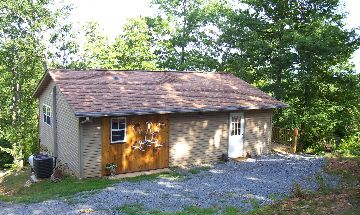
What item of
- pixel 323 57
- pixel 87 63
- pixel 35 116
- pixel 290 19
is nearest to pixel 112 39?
pixel 87 63

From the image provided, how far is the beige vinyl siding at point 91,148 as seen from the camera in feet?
44.2

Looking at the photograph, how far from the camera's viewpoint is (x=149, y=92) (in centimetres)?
1587

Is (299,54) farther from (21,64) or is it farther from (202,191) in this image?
(21,64)

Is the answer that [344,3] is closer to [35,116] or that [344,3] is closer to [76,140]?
[76,140]

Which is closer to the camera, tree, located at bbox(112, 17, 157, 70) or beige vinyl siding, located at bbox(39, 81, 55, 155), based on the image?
beige vinyl siding, located at bbox(39, 81, 55, 155)

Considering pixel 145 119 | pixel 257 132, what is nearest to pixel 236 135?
pixel 257 132

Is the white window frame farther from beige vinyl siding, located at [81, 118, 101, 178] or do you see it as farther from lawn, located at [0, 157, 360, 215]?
beige vinyl siding, located at [81, 118, 101, 178]

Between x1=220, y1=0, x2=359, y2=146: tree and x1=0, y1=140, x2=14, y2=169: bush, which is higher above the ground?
x1=220, y1=0, x2=359, y2=146: tree

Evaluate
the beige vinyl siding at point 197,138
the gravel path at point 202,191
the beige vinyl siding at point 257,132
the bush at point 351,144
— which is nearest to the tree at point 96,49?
the beige vinyl siding at point 197,138

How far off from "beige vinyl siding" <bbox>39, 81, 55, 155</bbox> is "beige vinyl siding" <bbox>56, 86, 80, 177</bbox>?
1.27 metres

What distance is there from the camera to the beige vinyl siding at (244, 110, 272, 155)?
17.7 m

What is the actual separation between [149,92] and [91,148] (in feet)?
12.5

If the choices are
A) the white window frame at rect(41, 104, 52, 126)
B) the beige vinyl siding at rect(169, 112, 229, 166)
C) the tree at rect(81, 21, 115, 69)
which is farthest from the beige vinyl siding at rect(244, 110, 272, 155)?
the tree at rect(81, 21, 115, 69)

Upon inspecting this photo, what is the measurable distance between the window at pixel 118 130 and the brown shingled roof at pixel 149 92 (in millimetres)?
577
